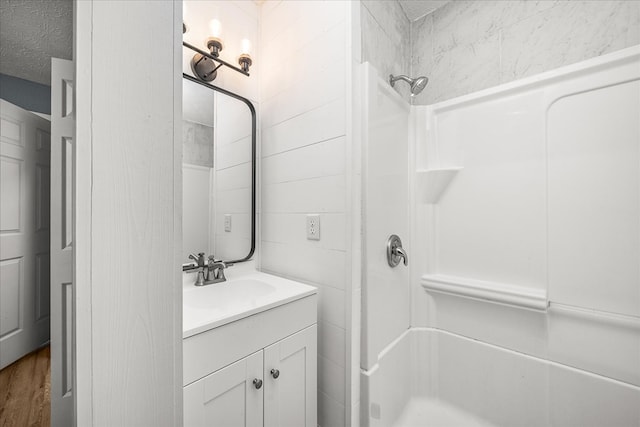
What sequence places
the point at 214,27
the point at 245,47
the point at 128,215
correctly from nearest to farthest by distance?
the point at 128,215 → the point at 214,27 → the point at 245,47

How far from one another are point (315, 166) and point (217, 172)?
1.74ft

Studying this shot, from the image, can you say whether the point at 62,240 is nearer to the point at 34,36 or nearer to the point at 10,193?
the point at 10,193

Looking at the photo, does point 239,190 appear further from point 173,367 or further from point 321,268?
point 173,367

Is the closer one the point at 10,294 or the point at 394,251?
the point at 10,294

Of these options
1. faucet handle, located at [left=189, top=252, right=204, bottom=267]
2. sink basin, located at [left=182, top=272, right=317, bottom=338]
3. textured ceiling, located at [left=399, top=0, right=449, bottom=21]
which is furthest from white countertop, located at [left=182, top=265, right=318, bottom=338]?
textured ceiling, located at [left=399, top=0, right=449, bottom=21]

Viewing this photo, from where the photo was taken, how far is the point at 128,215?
0.44m

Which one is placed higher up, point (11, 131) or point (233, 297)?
point (11, 131)

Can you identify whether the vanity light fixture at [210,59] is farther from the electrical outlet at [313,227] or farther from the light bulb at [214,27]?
the electrical outlet at [313,227]

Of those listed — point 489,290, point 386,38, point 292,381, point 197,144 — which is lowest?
point 292,381

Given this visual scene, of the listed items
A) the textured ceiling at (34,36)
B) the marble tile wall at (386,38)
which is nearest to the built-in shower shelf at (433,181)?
the marble tile wall at (386,38)

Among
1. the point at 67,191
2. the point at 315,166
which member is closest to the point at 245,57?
the point at 315,166

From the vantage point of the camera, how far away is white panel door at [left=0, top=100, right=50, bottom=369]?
0.33m

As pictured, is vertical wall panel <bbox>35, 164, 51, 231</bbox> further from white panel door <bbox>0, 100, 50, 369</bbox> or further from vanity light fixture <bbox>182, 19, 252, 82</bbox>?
vanity light fixture <bbox>182, 19, 252, 82</bbox>

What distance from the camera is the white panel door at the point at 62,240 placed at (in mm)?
377
